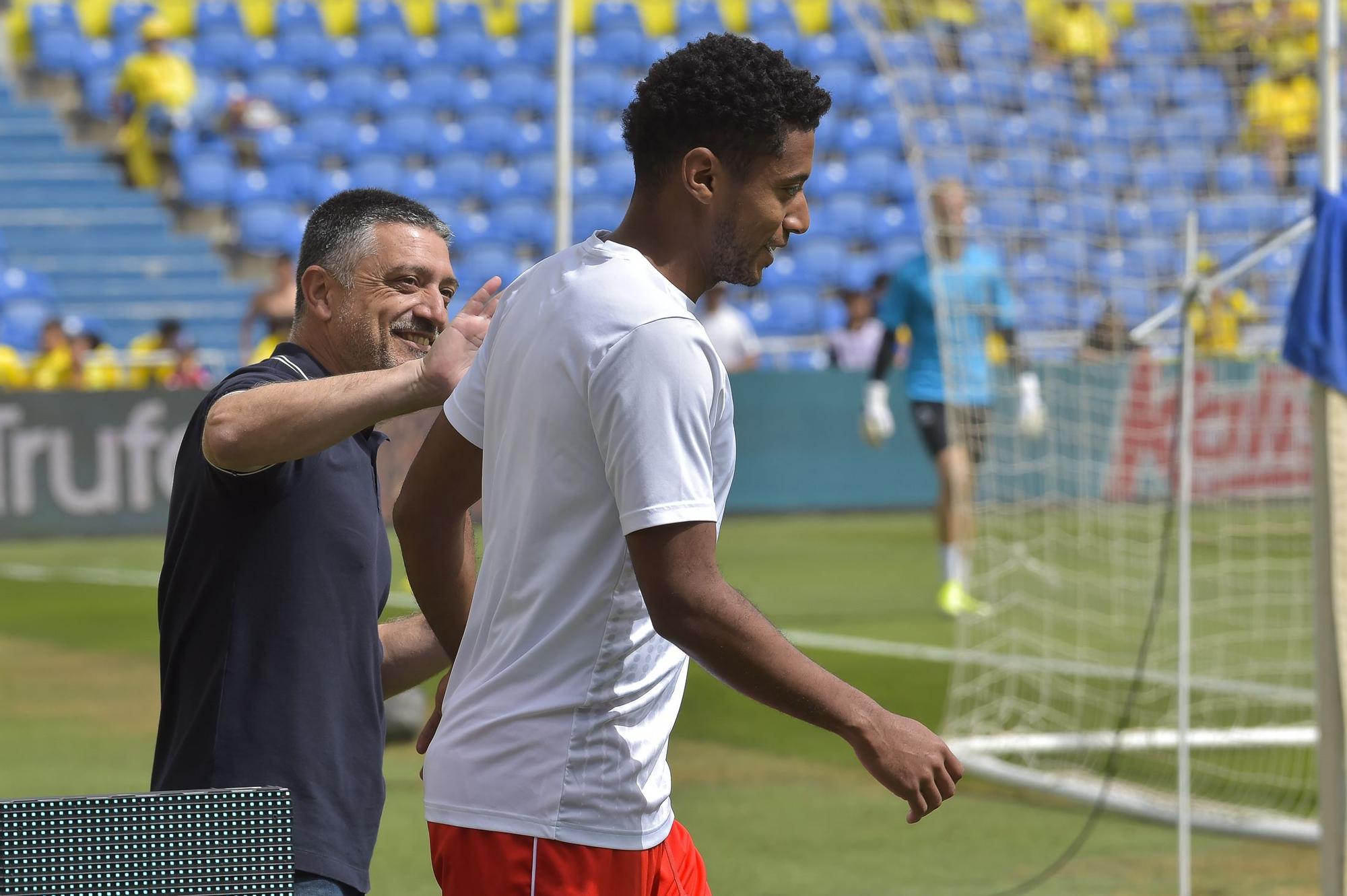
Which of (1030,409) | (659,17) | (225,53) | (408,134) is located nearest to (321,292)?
(1030,409)

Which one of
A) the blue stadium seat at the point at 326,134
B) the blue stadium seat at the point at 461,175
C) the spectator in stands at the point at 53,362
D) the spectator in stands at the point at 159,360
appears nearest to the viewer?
the spectator in stands at the point at 53,362

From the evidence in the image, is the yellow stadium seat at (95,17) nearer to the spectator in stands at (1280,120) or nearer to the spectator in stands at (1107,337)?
the spectator in stands at (1107,337)

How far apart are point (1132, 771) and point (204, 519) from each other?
5254 mm

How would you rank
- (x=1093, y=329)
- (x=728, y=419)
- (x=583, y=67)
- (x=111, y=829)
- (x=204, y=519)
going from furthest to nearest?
(x=583, y=67)
(x=1093, y=329)
(x=204, y=519)
(x=728, y=419)
(x=111, y=829)

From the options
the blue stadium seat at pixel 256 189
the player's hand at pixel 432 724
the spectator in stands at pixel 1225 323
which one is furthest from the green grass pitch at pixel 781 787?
the blue stadium seat at pixel 256 189

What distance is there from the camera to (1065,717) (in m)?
8.34

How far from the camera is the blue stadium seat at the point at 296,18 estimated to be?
23828mm

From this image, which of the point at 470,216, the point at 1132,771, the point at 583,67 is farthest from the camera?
the point at 583,67

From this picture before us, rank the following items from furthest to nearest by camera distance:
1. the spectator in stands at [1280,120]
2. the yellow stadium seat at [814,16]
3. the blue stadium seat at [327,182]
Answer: the yellow stadium seat at [814,16] → the blue stadium seat at [327,182] → the spectator in stands at [1280,120]

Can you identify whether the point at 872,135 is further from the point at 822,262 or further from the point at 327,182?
the point at 327,182

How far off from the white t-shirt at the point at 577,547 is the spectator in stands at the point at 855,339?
16.7m

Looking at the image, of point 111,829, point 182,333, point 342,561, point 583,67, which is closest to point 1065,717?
point 342,561

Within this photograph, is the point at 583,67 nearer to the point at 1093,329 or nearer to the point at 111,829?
the point at 1093,329

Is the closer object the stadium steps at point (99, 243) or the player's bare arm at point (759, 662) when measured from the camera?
the player's bare arm at point (759, 662)
